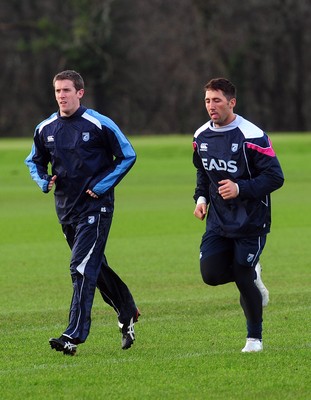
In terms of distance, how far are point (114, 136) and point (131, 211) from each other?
1569 centimetres

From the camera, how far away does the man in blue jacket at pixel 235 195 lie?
28.4 ft

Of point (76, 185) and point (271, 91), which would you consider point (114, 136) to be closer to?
point (76, 185)

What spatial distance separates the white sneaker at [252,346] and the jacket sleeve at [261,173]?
107 cm

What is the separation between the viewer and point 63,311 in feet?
37.4

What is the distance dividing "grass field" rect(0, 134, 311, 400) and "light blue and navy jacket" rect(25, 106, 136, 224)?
1.13 metres

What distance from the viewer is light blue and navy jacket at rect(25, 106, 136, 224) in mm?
9031

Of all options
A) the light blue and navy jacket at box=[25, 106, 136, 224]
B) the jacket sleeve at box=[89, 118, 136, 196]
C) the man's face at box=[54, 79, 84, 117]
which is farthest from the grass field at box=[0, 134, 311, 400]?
the man's face at box=[54, 79, 84, 117]

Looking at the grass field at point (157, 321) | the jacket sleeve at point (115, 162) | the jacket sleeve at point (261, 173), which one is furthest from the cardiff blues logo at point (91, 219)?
the jacket sleeve at point (261, 173)

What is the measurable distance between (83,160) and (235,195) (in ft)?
4.15

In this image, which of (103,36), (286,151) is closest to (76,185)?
(286,151)

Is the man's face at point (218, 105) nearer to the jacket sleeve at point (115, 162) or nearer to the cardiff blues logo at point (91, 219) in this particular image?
the jacket sleeve at point (115, 162)

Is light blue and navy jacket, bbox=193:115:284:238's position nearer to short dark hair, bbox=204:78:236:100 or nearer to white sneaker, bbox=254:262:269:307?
short dark hair, bbox=204:78:236:100

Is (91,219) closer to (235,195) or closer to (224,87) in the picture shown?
(235,195)

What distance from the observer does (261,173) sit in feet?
28.5
